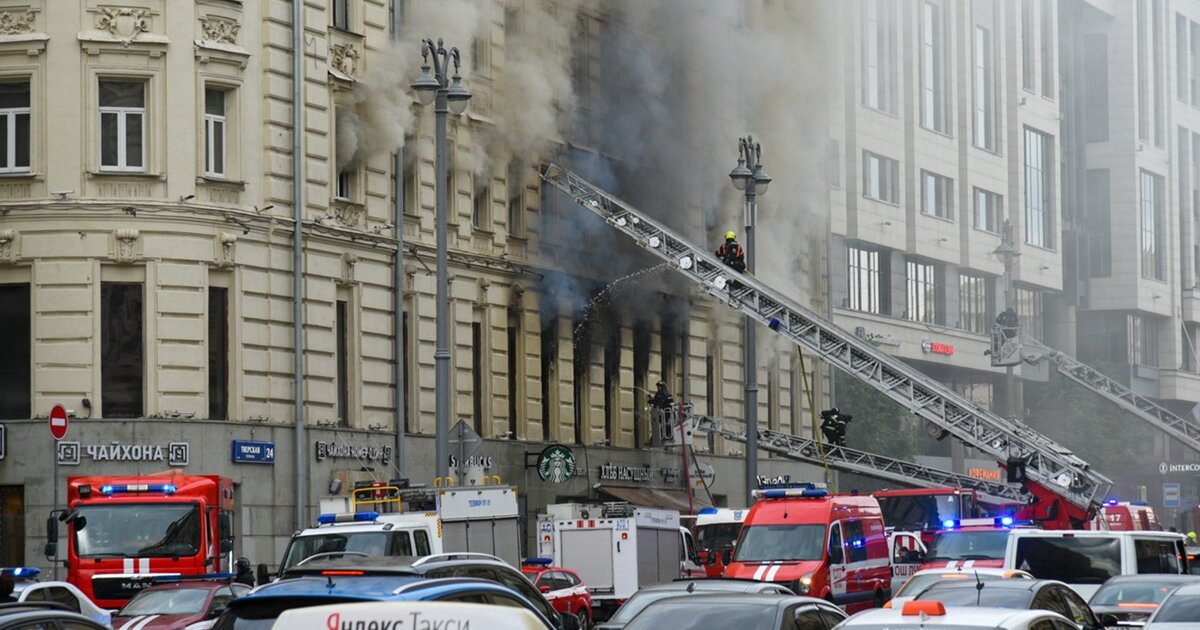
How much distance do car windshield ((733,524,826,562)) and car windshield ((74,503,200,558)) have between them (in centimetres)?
796

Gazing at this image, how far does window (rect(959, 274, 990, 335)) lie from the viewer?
247ft

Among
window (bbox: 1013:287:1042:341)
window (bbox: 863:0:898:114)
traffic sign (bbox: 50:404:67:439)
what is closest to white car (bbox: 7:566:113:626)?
traffic sign (bbox: 50:404:67:439)

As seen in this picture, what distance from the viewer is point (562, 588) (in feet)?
100

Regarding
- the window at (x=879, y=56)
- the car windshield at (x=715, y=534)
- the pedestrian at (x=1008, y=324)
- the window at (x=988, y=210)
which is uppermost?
the window at (x=879, y=56)

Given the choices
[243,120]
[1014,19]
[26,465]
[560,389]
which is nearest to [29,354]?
[26,465]

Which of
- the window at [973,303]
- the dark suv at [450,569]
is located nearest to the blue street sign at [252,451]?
the dark suv at [450,569]

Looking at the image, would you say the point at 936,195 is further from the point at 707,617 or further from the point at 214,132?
the point at 707,617

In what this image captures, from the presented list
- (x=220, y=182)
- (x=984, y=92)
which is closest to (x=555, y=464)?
(x=220, y=182)

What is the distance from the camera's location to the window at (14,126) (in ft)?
118

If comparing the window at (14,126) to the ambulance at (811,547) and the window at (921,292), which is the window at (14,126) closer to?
the ambulance at (811,547)

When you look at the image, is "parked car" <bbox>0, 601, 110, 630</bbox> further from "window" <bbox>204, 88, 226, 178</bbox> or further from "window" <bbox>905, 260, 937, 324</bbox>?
"window" <bbox>905, 260, 937, 324</bbox>

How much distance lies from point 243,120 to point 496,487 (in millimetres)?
10461

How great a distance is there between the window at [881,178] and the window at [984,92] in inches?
286

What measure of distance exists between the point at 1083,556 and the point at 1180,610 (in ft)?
26.5
